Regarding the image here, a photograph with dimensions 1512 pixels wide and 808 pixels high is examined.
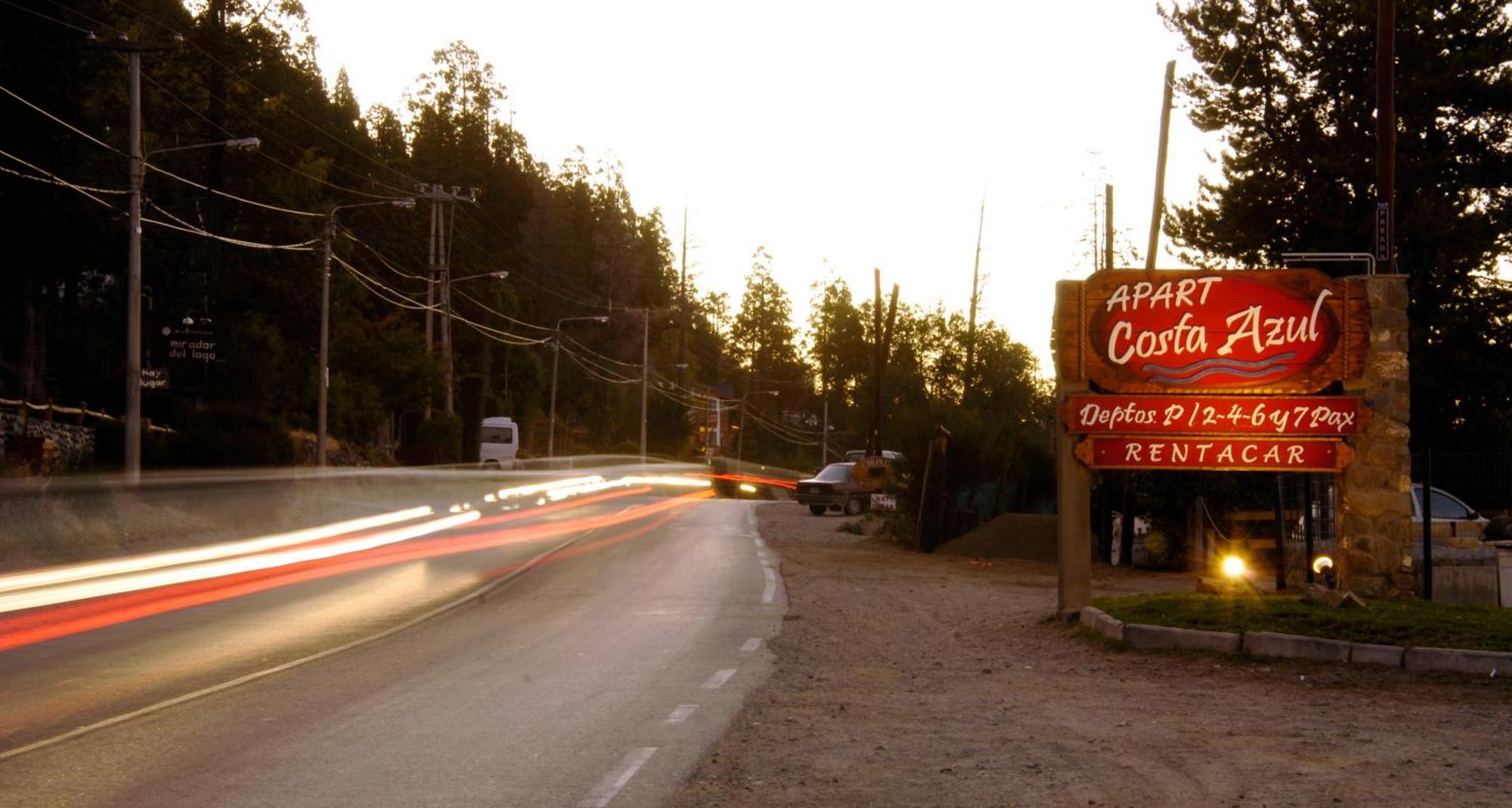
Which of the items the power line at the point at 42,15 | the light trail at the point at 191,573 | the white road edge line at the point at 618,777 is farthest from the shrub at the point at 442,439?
the white road edge line at the point at 618,777

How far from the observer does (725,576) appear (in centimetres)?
2211

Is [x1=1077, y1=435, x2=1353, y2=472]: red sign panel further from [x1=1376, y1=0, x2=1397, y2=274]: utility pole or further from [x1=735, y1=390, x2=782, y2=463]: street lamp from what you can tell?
[x1=735, y1=390, x2=782, y2=463]: street lamp

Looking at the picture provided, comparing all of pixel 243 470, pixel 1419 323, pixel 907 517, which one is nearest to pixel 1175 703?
pixel 907 517

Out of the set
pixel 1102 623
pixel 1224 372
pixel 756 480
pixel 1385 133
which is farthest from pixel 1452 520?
pixel 756 480

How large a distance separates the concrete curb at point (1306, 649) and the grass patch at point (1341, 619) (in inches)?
8.1

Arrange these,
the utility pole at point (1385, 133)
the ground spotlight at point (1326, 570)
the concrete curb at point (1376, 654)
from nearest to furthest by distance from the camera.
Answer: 1. the concrete curb at point (1376, 654)
2. the ground spotlight at point (1326, 570)
3. the utility pole at point (1385, 133)

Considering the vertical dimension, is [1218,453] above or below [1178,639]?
above

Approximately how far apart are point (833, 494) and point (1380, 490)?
117ft

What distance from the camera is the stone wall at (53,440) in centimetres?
3127

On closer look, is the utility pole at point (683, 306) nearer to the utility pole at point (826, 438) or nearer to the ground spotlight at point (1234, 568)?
the utility pole at point (826, 438)

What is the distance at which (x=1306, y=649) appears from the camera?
1198cm

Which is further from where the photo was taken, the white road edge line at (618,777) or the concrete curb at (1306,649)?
the concrete curb at (1306,649)

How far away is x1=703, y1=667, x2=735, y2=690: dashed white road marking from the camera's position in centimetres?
1091

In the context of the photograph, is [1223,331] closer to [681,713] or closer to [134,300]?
[681,713]
